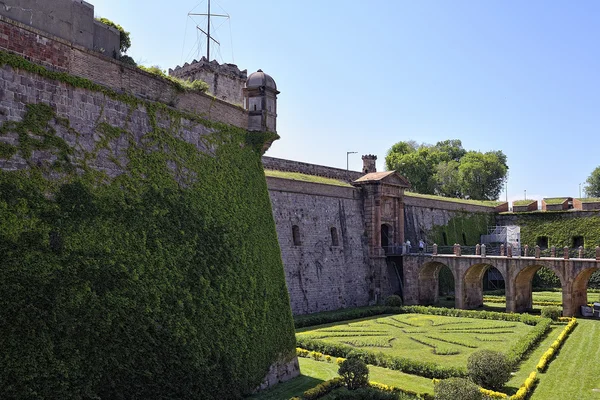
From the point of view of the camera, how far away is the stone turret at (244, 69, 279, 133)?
15.3 meters

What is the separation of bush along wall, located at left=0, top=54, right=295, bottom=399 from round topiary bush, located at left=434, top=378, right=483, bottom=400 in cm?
410

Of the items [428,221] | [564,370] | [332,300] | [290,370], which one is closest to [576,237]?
[428,221]

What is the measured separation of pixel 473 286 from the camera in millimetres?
33406

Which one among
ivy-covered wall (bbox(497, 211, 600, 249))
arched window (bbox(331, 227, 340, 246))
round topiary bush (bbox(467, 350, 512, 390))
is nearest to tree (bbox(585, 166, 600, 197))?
ivy-covered wall (bbox(497, 211, 600, 249))

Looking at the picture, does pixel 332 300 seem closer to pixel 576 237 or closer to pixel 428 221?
pixel 428 221

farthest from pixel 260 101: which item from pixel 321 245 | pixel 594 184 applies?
pixel 594 184

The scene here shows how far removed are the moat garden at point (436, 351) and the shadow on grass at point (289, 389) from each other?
3 cm

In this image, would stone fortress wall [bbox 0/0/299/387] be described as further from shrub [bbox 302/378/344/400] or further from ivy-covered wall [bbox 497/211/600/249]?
ivy-covered wall [bbox 497/211/600/249]

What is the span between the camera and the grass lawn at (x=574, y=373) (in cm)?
1503

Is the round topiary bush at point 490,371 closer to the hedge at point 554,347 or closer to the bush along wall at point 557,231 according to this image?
the hedge at point 554,347

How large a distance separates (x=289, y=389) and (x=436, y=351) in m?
9.15

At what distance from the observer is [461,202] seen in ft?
144

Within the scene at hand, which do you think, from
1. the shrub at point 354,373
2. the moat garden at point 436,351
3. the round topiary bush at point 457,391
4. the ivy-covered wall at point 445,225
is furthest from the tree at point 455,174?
the round topiary bush at point 457,391

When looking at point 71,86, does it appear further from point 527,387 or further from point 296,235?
point 296,235
